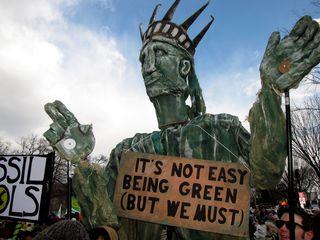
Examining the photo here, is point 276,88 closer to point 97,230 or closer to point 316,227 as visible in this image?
point 316,227

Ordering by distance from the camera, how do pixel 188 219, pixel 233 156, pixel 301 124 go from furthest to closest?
pixel 301 124, pixel 233 156, pixel 188 219

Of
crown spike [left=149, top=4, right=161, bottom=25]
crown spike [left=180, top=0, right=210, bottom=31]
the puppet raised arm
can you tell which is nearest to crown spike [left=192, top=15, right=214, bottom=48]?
crown spike [left=180, top=0, right=210, bottom=31]

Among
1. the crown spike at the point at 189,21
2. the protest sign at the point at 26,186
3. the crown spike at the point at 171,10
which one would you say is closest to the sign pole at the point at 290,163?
the crown spike at the point at 189,21

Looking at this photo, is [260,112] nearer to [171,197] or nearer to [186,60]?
[171,197]

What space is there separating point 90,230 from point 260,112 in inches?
65.8

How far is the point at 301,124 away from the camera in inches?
617

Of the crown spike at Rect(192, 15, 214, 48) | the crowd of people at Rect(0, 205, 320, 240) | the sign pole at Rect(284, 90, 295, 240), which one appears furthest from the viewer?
the crown spike at Rect(192, 15, 214, 48)

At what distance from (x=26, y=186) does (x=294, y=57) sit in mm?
2743

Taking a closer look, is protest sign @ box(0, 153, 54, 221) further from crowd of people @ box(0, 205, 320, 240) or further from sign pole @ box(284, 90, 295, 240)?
sign pole @ box(284, 90, 295, 240)

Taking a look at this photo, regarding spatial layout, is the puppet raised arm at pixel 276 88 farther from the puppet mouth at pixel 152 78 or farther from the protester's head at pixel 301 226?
the puppet mouth at pixel 152 78

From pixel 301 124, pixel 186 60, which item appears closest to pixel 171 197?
pixel 186 60

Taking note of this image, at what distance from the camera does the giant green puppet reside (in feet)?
8.47

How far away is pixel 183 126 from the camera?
11.4ft

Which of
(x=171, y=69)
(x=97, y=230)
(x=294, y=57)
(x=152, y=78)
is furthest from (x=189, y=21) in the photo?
(x=97, y=230)
